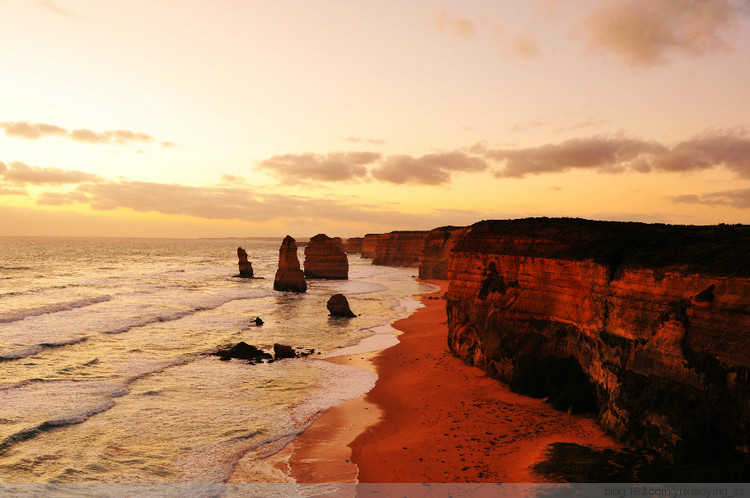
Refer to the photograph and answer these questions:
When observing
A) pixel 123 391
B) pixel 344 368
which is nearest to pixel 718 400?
pixel 344 368

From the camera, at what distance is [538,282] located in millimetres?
23531

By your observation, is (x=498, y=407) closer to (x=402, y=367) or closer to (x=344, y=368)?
(x=402, y=367)

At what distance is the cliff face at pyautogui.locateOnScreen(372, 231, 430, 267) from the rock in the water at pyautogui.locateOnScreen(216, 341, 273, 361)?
105829mm

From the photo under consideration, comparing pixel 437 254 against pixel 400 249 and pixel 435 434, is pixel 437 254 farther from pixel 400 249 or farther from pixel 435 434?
pixel 435 434

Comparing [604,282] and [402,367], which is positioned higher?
[604,282]

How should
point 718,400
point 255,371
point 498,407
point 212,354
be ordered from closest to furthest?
point 718,400, point 498,407, point 255,371, point 212,354

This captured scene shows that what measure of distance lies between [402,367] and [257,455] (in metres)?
13.3

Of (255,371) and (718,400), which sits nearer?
(718,400)

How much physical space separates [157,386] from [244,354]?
723 centimetres

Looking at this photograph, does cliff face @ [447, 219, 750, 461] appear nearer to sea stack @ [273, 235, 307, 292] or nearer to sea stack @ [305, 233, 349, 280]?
sea stack @ [273, 235, 307, 292]

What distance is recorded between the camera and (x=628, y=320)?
1736cm

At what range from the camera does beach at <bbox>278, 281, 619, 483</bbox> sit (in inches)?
604

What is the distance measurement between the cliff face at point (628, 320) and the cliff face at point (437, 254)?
68.0 meters

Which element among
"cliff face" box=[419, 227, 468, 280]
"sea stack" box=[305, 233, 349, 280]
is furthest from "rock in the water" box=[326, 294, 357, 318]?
"cliff face" box=[419, 227, 468, 280]
